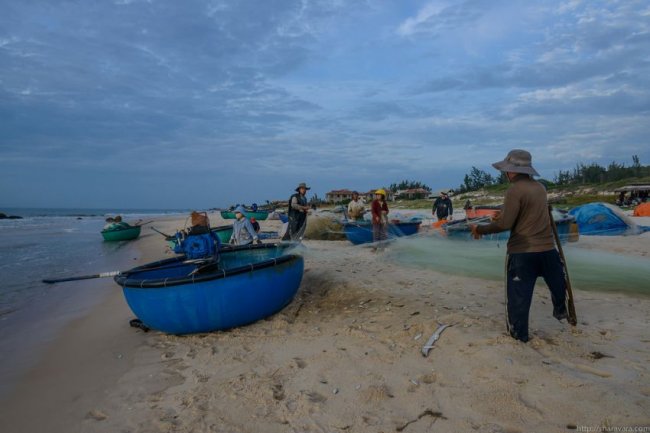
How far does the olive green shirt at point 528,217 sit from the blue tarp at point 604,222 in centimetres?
1157

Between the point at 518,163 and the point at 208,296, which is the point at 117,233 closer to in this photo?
the point at 208,296

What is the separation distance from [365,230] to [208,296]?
27.2 feet

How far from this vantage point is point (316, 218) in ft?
54.6

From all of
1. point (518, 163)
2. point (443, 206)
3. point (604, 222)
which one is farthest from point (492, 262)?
point (604, 222)

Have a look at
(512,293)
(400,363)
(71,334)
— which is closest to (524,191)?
(512,293)

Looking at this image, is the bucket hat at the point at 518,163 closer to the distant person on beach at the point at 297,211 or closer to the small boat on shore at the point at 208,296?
the small boat on shore at the point at 208,296

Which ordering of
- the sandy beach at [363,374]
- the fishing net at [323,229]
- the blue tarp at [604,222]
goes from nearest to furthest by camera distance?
the sandy beach at [363,374], the blue tarp at [604,222], the fishing net at [323,229]

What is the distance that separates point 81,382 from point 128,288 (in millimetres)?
1234

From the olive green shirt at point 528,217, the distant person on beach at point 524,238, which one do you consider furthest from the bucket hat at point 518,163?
the olive green shirt at point 528,217

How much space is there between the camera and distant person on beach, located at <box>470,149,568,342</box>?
387 centimetres

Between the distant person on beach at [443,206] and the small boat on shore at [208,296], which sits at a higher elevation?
the distant person on beach at [443,206]

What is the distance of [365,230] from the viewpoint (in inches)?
508

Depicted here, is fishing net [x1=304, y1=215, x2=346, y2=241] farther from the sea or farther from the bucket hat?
the bucket hat

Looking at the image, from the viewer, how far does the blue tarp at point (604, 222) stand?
1307 centimetres
